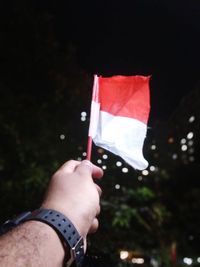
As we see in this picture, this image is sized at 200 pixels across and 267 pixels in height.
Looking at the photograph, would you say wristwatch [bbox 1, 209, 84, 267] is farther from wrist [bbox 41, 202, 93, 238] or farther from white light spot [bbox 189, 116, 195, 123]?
white light spot [bbox 189, 116, 195, 123]

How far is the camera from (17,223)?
109 centimetres

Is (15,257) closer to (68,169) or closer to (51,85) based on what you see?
(68,169)

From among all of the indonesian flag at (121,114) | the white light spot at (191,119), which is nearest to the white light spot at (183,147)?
the white light spot at (191,119)

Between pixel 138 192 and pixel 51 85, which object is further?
pixel 138 192

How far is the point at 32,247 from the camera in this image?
0.99m

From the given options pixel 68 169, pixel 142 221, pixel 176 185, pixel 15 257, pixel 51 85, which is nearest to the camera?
pixel 15 257

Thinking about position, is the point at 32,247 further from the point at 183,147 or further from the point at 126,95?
the point at 183,147

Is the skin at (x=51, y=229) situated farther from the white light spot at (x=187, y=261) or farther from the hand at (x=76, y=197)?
the white light spot at (x=187, y=261)

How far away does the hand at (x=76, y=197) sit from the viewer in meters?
1.12

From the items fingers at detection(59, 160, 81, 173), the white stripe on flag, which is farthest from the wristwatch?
the white stripe on flag

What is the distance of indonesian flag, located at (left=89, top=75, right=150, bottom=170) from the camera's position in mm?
1470

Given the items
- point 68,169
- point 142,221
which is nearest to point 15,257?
point 68,169

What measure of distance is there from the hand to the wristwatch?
24mm

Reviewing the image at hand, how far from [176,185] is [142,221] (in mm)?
3323
